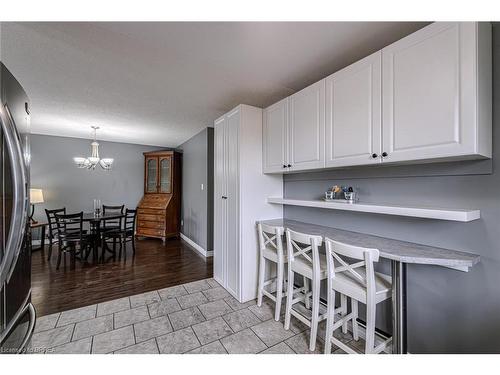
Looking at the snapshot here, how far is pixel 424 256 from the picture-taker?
4.08ft

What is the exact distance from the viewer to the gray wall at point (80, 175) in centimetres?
456

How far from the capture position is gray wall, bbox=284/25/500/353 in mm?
1207

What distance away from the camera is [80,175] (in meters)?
4.96

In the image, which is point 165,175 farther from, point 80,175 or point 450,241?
point 450,241

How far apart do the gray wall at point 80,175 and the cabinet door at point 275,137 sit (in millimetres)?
4309

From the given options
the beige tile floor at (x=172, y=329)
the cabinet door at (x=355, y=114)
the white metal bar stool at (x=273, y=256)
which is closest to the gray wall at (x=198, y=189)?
the beige tile floor at (x=172, y=329)

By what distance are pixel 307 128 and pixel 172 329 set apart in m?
2.16

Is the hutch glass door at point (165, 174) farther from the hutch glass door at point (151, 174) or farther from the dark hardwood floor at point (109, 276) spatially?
the dark hardwood floor at point (109, 276)

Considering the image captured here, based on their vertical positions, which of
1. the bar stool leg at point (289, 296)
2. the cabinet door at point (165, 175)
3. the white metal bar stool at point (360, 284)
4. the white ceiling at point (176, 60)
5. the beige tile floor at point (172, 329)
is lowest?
the beige tile floor at point (172, 329)

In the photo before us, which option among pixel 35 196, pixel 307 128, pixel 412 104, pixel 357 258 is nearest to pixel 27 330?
pixel 357 258
